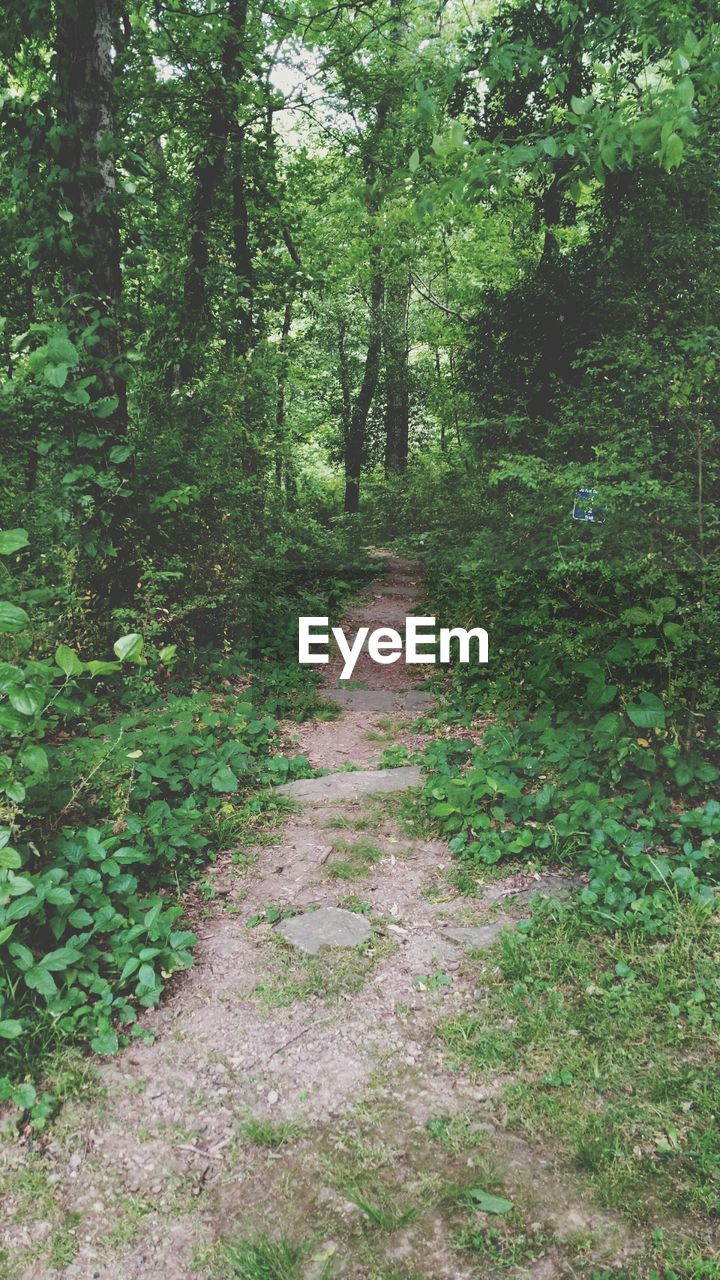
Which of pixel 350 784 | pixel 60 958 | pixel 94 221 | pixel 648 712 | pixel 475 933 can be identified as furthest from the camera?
pixel 350 784

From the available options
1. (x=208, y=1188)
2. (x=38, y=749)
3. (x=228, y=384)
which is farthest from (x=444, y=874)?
(x=228, y=384)

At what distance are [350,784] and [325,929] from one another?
1687 mm

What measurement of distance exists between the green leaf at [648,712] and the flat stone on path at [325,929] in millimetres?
1890

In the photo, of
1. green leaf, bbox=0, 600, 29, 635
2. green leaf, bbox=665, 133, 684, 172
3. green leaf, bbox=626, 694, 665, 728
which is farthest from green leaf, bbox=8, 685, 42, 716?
green leaf, bbox=665, 133, 684, 172

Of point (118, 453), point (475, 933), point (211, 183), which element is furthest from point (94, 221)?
point (475, 933)

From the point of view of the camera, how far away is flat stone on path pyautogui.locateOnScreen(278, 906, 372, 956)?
12.5 ft

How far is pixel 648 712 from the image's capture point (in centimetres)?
420

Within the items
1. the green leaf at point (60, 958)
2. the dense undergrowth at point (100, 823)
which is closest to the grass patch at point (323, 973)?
the dense undergrowth at point (100, 823)

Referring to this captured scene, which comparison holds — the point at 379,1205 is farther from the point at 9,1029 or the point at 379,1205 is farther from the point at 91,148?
the point at 91,148

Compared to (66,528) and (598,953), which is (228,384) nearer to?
(66,528)

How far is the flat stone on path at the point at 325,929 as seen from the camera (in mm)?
3818

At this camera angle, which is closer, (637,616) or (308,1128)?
(308,1128)

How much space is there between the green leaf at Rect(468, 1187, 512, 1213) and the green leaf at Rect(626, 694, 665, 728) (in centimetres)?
245

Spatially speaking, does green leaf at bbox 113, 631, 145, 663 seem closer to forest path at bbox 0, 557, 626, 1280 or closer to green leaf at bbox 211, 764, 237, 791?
forest path at bbox 0, 557, 626, 1280
